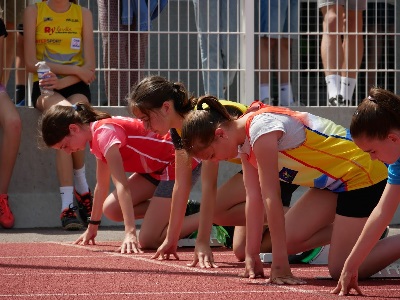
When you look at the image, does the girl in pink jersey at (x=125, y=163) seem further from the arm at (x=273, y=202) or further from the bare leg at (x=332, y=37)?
the bare leg at (x=332, y=37)

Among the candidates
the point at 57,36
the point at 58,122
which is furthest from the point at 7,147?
the point at 58,122

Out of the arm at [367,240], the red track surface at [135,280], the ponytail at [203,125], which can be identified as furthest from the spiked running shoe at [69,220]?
the arm at [367,240]

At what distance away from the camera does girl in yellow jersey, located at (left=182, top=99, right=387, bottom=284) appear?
5.72 metres

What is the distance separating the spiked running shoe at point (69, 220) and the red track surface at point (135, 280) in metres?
1.82

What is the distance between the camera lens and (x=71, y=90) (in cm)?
991

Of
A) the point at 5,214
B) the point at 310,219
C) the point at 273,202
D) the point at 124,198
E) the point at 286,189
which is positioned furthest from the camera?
the point at 5,214

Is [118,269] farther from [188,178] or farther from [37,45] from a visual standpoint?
[37,45]

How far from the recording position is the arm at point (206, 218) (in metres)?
6.62

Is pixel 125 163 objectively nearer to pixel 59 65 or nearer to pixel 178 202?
pixel 178 202

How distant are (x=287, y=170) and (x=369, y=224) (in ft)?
3.52

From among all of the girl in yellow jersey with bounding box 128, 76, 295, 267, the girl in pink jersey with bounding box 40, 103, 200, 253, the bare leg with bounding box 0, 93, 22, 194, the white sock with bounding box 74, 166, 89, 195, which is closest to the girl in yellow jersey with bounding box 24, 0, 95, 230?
the white sock with bounding box 74, 166, 89, 195

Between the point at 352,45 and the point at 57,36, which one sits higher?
the point at 57,36

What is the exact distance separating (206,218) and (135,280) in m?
0.94

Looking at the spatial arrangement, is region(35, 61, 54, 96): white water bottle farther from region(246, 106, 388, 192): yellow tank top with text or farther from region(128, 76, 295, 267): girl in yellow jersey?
region(246, 106, 388, 192): yellow tank top with text
